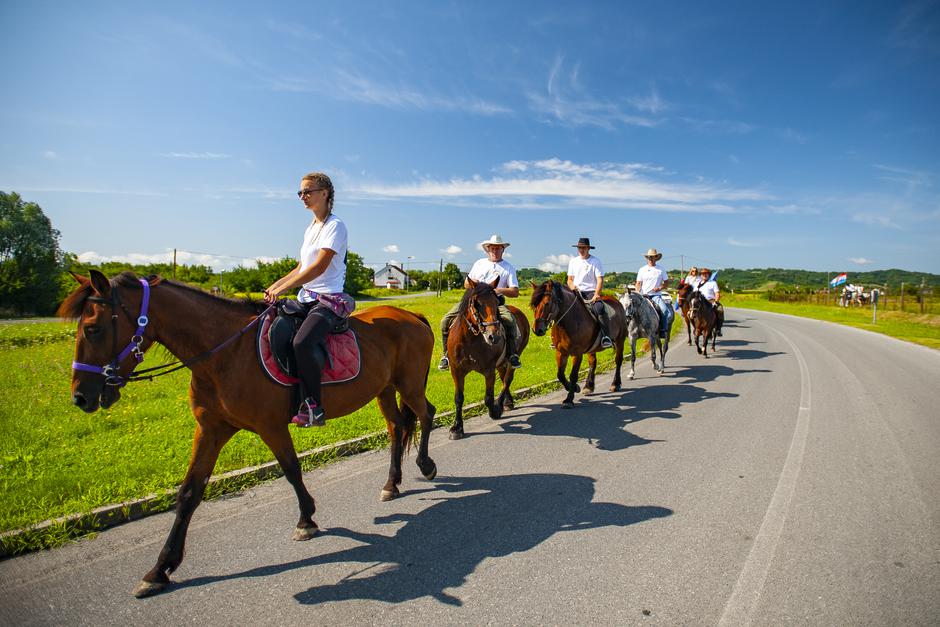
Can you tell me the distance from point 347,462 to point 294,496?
0.99 meters

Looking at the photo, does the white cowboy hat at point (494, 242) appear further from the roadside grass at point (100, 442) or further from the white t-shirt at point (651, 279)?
the white t-shirt at point (651, 279)

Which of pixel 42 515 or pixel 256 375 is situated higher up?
pixel 256 375

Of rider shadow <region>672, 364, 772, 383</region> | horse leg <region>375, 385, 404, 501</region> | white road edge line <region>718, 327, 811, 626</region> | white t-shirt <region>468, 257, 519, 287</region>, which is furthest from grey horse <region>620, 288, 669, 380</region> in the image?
horse leg <region>375, 385, 404, 501</region>

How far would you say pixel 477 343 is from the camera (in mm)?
6859

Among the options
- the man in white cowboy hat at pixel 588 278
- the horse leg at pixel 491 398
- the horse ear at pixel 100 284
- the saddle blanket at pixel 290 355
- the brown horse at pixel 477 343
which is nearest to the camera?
the horse ear at pixel 100 284

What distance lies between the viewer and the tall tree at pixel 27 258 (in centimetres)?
2800

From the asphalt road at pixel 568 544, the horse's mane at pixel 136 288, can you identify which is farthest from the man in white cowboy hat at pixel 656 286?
the horse's mane at pixel 136 288

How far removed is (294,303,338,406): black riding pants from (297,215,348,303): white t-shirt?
1.05 ft

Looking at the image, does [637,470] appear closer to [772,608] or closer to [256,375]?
[772,608]

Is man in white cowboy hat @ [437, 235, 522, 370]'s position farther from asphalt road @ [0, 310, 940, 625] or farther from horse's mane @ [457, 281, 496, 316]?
asphalt road @ [0, 310, 940, 625]

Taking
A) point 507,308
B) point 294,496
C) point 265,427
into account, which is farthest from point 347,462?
point 507,308

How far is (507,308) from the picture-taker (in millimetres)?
8070

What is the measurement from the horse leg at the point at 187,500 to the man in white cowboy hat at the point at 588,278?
7.04 m

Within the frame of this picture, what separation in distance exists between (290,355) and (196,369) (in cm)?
66
